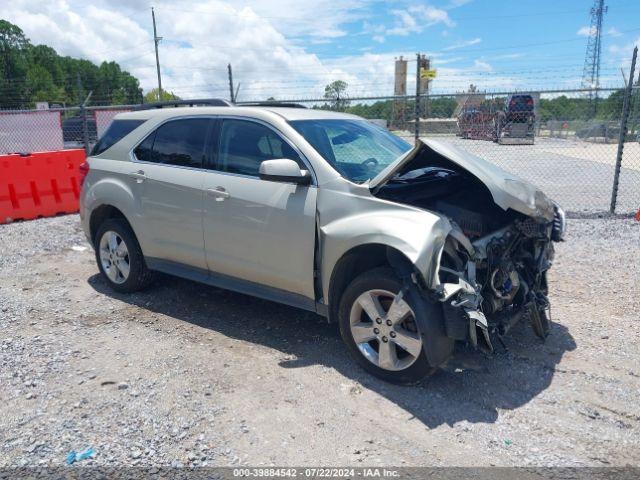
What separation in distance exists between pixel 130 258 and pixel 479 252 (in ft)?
11.4

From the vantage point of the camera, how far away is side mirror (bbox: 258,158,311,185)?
3.82m

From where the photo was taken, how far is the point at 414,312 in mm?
3373

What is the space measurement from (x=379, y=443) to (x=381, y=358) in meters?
0.69

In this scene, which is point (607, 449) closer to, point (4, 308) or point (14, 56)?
point (4, 308)

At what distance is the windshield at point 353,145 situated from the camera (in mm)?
4113

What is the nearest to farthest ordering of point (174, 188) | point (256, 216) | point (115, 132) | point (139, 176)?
point (256, 216) < point (174, 188) < point (139, 176) < point (115, 132)

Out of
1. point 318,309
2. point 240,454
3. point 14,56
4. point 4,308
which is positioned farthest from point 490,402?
point 14,56

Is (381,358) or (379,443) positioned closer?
(379,443)

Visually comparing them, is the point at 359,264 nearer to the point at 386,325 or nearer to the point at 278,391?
the point at 386,325

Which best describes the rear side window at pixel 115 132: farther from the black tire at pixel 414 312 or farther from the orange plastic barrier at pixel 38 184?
the orange plastic barrier at pixel 38 184

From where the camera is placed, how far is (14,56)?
221ft

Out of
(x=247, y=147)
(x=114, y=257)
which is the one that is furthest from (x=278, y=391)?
(x=114, y=257)

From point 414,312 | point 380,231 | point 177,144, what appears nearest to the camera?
point 414,312

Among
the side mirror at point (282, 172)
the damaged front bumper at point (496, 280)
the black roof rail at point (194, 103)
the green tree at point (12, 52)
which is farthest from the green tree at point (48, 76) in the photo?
the damaged front bumper at point (496, 280)
